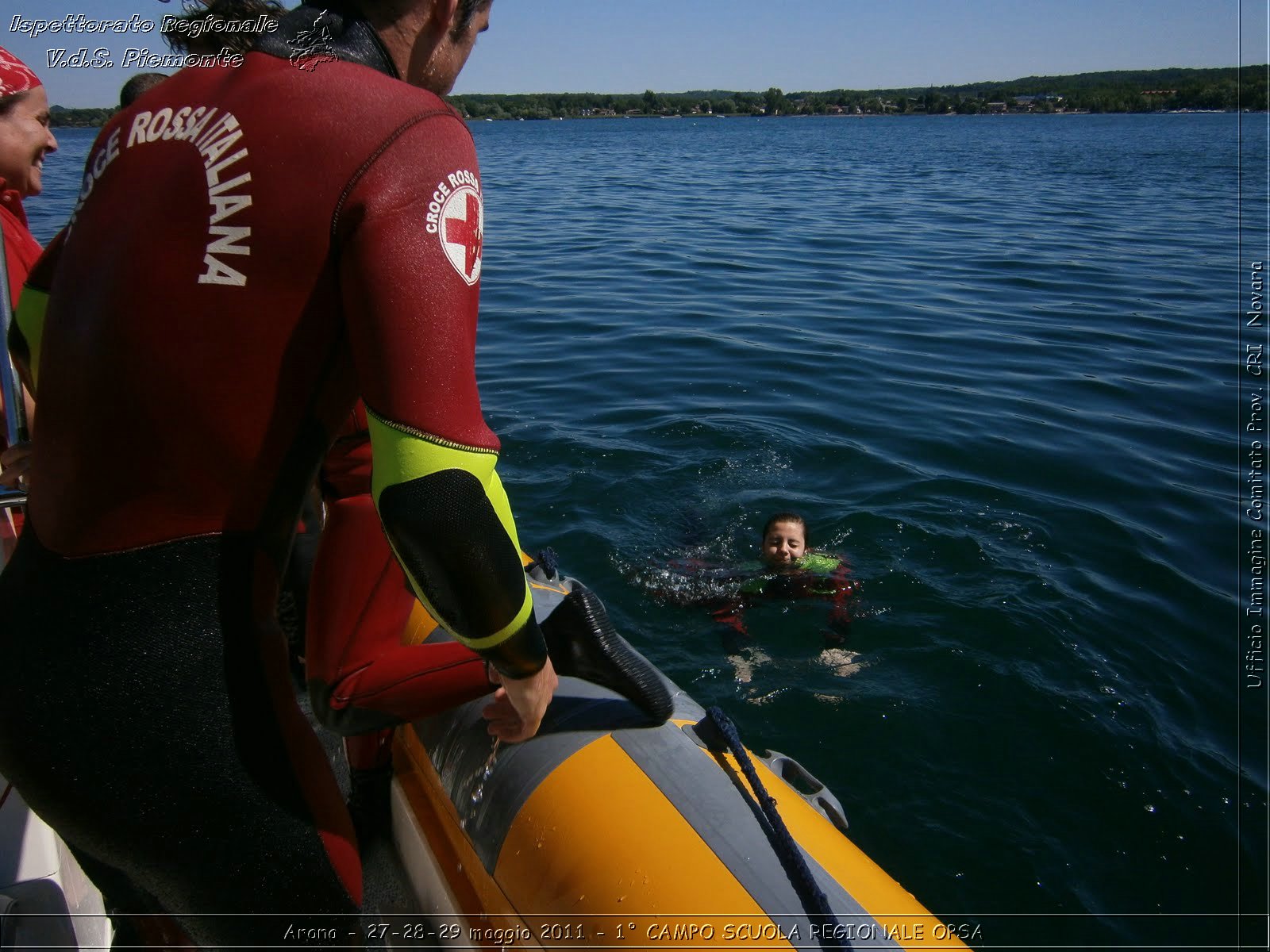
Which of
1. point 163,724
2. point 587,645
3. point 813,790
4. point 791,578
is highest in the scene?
point 163,724

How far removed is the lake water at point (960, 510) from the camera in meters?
3.23

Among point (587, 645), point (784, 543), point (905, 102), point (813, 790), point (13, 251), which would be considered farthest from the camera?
point (905, 102)

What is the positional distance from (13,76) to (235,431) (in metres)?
2.20

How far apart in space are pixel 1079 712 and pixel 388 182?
3697 millimetres

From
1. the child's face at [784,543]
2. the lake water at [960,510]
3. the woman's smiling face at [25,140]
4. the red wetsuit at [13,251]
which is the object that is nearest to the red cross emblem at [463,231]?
the red wetsuit at [13,251]

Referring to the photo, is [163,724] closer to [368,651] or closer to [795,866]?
[368,651]

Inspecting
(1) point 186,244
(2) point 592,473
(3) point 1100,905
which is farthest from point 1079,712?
(1) point 186,244

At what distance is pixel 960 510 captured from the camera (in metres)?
5.57

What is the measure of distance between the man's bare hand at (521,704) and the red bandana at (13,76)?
2392 millimetres

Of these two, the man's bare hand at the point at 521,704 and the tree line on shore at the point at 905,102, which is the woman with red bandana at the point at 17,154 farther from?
the tree line on shore at the point at 905,102

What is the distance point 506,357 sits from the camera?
28.3ft


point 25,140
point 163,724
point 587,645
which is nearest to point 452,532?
point 163,724

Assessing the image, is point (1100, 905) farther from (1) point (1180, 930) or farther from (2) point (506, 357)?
(2) point (506, 357)

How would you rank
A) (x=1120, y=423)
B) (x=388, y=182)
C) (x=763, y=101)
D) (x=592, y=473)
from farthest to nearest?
(x=763, y=101) → (x=1120, y=423) → (x=592, y=473) → (x=388, y=182)
